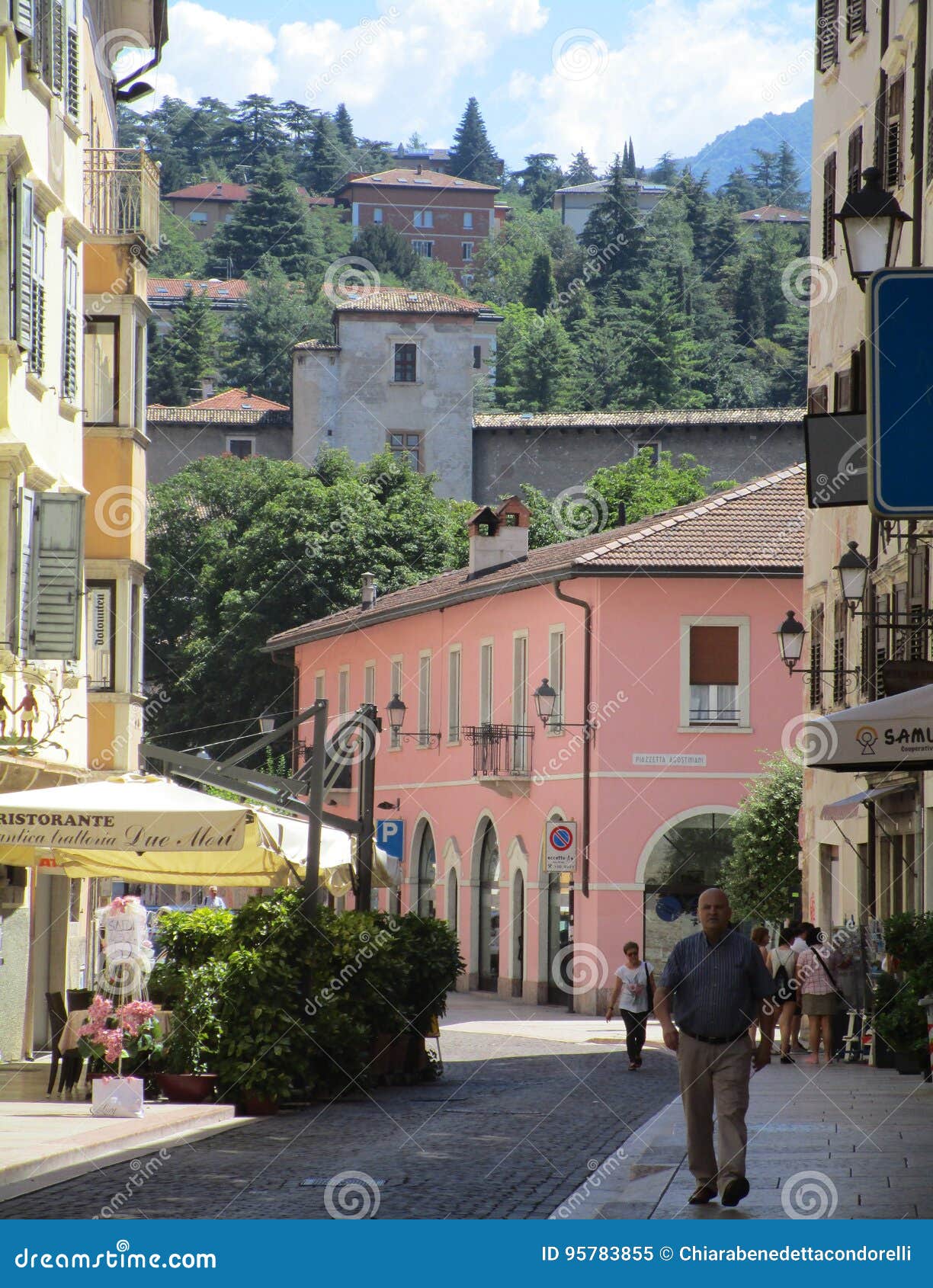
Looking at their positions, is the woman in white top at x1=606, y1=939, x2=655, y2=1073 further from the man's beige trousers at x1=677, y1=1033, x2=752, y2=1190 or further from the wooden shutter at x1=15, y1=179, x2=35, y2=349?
the man's beige trousers at x1=677, y1=1033, x2=752, y2=1190

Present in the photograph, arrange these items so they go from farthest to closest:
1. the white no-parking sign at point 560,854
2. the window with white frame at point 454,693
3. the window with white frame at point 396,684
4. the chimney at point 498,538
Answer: the window with white frame at point 396,684
the chimney at point 498,538
the window with white frame at point 454,693
the white no-parking sign at point 560,854

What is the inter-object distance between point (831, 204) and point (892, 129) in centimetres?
425

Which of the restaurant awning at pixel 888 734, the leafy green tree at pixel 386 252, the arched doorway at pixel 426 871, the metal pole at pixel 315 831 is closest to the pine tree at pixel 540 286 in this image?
the leafy green tree at pixel 386 252

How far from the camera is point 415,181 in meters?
171

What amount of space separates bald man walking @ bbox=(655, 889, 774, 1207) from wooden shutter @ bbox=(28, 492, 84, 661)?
35.2ft

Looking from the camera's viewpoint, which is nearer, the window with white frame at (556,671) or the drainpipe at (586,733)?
the drainpipe at (586,733)

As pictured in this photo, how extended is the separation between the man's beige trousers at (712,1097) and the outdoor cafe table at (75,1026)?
7.19 m

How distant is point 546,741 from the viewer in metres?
41.6

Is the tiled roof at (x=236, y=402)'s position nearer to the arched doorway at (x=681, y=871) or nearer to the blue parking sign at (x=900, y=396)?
the arched doorway at (x=681, y=871)

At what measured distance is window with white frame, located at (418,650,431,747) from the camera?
48.7m

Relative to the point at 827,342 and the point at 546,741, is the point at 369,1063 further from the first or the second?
the point at 546,741

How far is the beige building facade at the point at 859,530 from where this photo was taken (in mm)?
24156

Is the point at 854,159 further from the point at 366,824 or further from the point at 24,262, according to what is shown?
the point at 24,262

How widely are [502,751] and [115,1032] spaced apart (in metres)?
26.4
